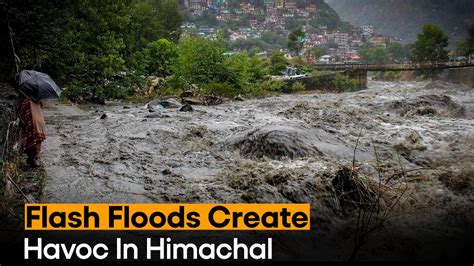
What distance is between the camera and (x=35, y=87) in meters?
6.70

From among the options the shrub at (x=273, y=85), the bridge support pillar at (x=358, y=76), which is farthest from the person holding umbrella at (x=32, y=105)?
the bridge support pillar at (x=358, y=76)

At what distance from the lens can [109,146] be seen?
32.0 ft

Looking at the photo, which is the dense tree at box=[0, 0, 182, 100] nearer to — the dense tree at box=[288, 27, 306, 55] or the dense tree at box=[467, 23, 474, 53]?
the dense tree at box=[467, 23, 474, 53]

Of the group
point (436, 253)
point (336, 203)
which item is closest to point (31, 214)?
point (336, 203)

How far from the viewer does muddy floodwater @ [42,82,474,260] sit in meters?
6.24

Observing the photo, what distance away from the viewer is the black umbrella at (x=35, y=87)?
21.9ft

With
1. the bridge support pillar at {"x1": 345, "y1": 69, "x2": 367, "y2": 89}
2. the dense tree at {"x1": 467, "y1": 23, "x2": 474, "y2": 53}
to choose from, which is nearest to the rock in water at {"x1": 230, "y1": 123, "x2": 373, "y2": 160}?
the bridge support pillar at {"x1": 345, "y1": 69, "x2": 367, "y2": 89}

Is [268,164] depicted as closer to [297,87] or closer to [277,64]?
[297,87]

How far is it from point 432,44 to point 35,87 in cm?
5982

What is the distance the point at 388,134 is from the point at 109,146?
8135 millimetres

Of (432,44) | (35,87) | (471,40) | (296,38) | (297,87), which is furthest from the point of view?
(296,38)

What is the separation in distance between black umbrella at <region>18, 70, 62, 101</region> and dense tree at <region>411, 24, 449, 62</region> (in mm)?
58696

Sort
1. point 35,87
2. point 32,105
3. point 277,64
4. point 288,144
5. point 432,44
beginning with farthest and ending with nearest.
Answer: point 432,44 → point 277,64 → point 288,144 → point 32,105 → point 35,87
